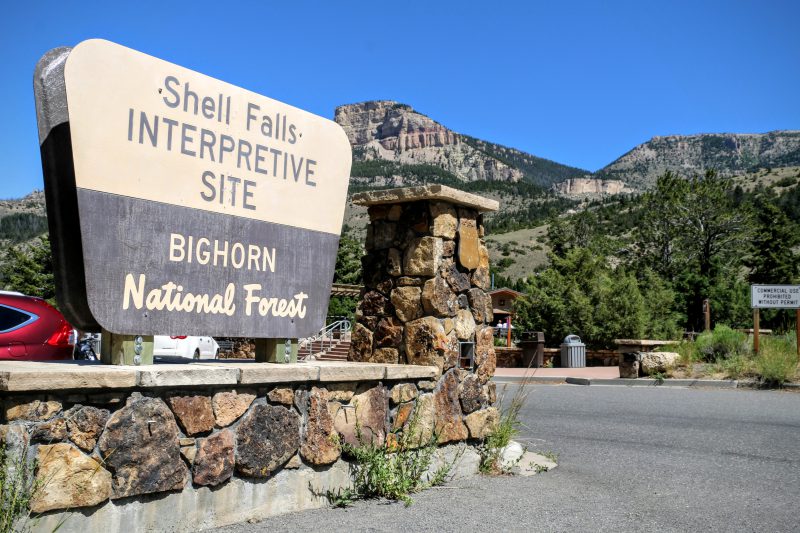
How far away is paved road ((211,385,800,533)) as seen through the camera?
16.6 feet

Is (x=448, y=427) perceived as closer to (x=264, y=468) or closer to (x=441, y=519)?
(x=441, y=519)

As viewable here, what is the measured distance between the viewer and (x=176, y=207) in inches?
183

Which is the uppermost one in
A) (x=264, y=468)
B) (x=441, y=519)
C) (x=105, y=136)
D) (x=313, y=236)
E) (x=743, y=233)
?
(x=743, y=233)

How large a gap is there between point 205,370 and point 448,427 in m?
2.59

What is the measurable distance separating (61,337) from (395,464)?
13.8ft

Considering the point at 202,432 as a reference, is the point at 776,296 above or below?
above

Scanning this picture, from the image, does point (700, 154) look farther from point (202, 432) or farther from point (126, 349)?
point (126, 349)

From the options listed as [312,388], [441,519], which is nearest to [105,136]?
[312,388]

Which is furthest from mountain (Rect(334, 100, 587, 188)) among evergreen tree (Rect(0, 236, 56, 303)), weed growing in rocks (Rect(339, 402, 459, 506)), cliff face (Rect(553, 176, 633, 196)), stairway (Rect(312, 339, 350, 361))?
weed growing in rocks (Rect(339, 402, 459, 506))

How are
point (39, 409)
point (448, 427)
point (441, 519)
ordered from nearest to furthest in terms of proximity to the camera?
point (39, 409) → point (441, 519) → point (448, 427)

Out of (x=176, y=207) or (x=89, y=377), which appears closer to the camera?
(x=89, y=377)

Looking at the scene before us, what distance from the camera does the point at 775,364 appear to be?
14.6 meters

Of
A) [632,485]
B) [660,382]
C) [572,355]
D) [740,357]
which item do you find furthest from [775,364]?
[632,485]

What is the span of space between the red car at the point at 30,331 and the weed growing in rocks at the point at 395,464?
11.7 ft
